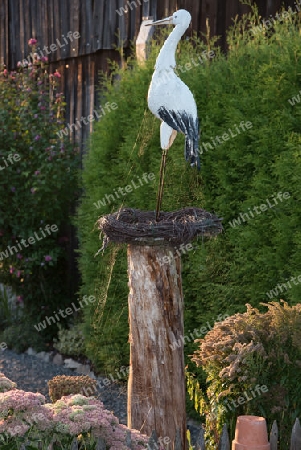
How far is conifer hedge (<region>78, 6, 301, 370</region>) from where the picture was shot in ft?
18.0

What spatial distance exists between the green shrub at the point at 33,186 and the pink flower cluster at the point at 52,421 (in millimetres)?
4512

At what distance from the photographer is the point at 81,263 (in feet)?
25.2

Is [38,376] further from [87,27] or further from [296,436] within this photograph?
[296,436]

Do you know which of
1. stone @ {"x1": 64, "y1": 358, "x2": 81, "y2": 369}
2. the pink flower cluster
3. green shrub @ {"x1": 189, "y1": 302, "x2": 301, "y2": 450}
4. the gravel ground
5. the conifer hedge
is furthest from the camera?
stone @ {"x1": 64, "y1": 358, "x2": 81, "y2": 369}

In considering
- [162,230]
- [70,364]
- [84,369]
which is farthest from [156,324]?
[70,364]

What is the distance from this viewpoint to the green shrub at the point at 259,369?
171 inches

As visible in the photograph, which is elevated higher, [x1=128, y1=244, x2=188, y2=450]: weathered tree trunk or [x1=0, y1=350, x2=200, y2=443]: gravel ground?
[x1=128, y1=244, x2=188, y2=450]: weathered tree trunk

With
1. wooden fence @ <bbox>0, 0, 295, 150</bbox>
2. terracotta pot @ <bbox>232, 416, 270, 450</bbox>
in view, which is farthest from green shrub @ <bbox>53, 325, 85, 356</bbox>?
terracotta pot @ <bbox>232, 416, 270, 450</bbox>

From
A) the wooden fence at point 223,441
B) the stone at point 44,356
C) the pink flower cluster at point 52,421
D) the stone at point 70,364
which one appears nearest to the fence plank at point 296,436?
the wooden fence at point 223,441

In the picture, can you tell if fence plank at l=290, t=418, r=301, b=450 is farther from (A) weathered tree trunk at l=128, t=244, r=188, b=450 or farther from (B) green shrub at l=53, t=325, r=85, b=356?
(B) green shrub at l=53, t=325, r=85, b=356

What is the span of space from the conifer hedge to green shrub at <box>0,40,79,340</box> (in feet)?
4.55

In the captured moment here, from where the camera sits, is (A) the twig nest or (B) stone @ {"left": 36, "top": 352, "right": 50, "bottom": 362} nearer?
(A) the twig nest

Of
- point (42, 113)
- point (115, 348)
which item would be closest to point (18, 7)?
point (42, 113)

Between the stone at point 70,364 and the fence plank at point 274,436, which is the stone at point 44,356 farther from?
the fence plank at point 274,436
